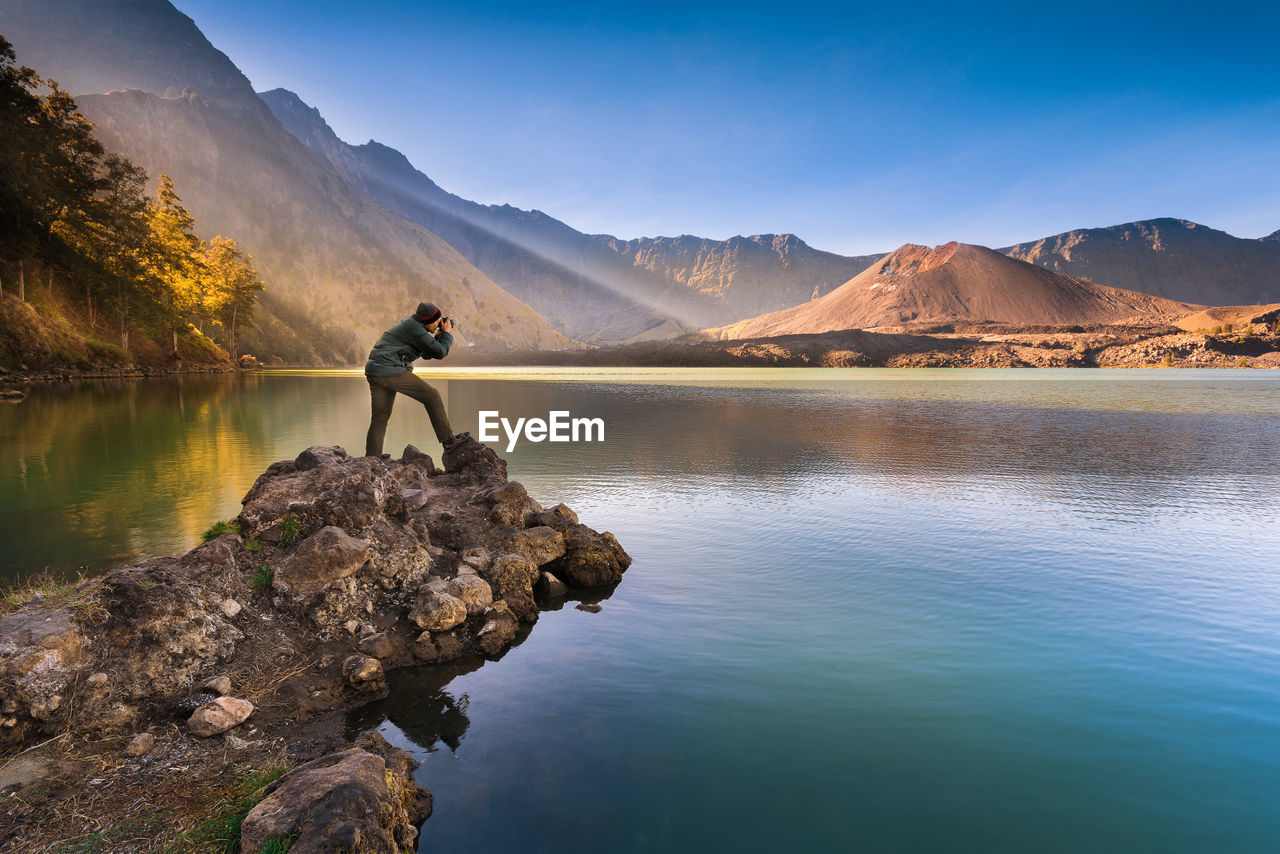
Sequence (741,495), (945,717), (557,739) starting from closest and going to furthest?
(557,739) < (945,717) < (741,495)

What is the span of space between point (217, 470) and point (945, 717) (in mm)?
21912

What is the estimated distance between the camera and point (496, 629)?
30.5 feet

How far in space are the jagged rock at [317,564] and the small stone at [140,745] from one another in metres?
2.61

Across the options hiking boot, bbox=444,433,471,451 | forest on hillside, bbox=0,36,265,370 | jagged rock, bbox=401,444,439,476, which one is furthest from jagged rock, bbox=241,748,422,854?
forest on hillside, bbox=0,36,265,370

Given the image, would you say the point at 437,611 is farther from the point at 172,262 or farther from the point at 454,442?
the point at 172,262

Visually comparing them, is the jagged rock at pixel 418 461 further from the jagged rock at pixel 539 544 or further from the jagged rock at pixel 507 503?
the jagged rock at pixel 539 544

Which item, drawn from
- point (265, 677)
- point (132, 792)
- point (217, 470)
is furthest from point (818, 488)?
point (217, 470)

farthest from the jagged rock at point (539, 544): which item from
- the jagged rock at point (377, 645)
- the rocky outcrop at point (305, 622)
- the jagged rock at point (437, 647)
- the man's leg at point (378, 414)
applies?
the man's leg at point (378, 414)

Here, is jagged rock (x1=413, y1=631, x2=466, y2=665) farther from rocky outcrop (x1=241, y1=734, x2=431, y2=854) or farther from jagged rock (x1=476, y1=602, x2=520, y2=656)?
rocky outcrop (x1=241, y1=734, x2=431, y2=854)

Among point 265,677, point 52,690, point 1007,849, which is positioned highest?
point 52,690

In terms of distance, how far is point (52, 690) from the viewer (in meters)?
6.11

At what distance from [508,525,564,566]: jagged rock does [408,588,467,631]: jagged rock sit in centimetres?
224

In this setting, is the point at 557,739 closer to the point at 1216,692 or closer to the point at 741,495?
the point at 1216,692

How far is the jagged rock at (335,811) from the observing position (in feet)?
14.5
